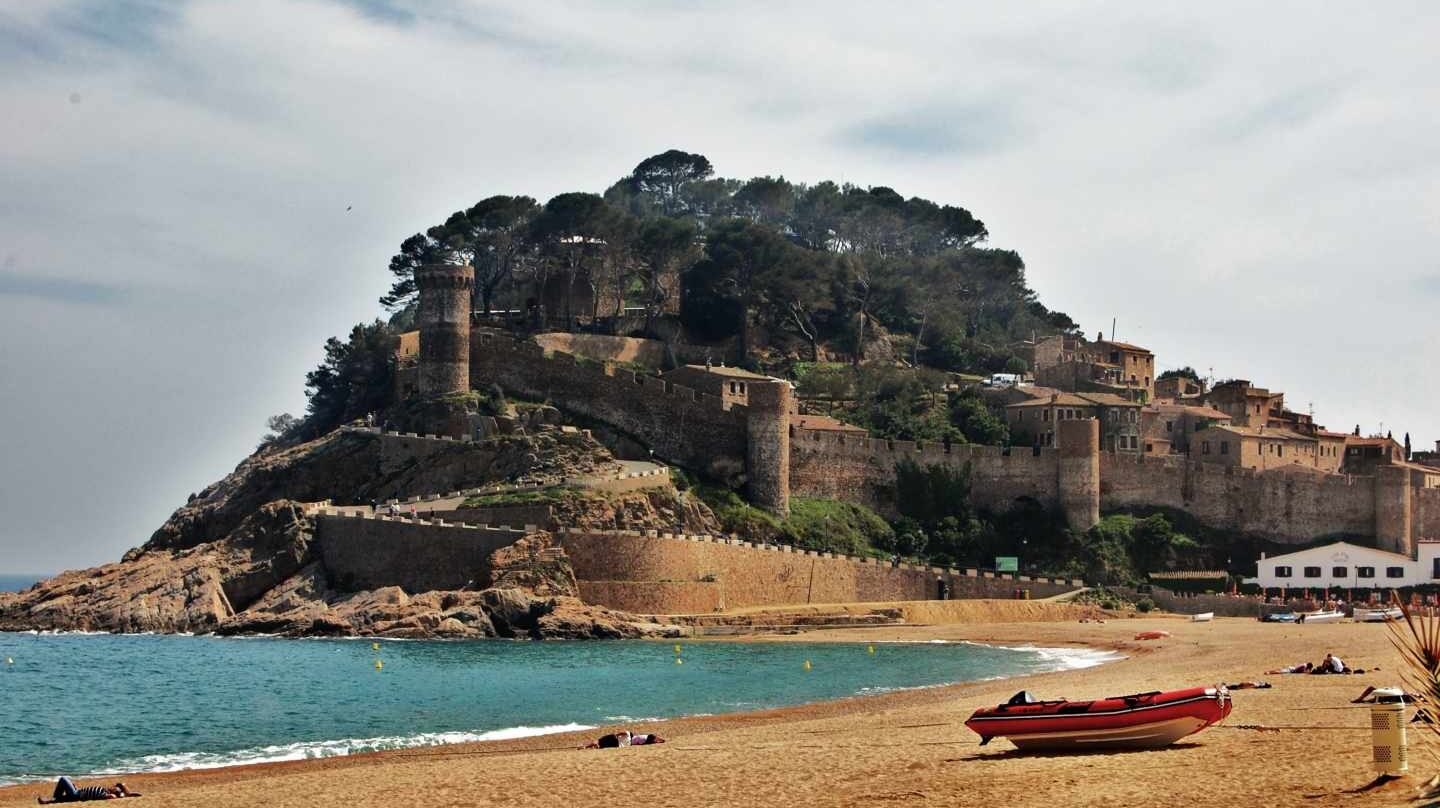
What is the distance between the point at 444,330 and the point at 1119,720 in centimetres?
4324

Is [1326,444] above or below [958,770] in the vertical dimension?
above

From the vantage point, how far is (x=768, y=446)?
180ft

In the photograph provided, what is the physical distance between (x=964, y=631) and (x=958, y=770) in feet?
99.1

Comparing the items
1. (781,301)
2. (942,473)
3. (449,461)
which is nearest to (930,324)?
(781,301)

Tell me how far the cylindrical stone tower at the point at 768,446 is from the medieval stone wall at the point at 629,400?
69 cm

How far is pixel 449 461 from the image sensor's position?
53.0 metres

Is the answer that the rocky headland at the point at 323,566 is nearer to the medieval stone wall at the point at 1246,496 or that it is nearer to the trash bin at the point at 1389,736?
the medieval stone wall at the point at 1246,496

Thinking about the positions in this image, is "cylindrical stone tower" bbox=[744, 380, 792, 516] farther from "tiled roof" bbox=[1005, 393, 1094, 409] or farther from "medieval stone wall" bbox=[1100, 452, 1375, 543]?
"tiled roof" bbox=[1005, 393, 1094, 409]

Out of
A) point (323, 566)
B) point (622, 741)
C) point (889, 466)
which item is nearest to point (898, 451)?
point (889, 466)

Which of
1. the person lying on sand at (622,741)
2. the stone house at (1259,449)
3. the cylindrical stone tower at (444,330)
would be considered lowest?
the person lying on sand at (622,741)

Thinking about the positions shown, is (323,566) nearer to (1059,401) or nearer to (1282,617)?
(1282,617)

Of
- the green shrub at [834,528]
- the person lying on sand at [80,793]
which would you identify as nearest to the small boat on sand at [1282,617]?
the green shrub at [834,528]

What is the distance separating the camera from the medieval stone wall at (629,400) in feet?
183

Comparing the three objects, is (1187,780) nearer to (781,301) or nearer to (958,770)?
(958,770)
